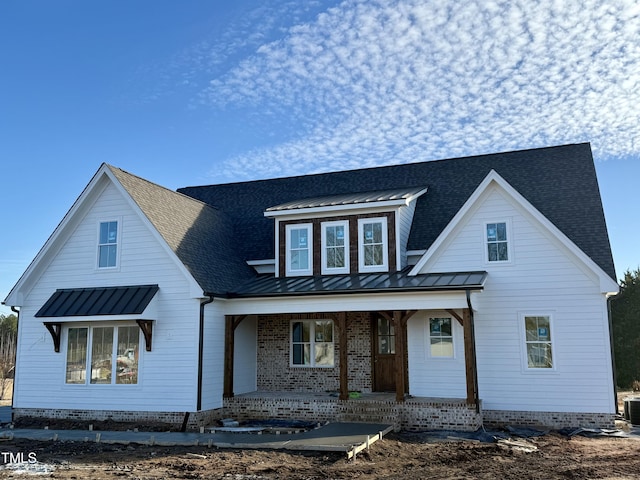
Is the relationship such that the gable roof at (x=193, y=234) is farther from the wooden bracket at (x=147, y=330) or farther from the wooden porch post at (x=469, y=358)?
the wooden porch post at (x=469, y=358)

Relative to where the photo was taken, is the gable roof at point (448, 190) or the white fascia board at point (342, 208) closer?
the gable roof at point (448, 190)

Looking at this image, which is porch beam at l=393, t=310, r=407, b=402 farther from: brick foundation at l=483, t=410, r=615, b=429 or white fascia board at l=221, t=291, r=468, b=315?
brick foundation at l=483, t=410, r=615, b=429

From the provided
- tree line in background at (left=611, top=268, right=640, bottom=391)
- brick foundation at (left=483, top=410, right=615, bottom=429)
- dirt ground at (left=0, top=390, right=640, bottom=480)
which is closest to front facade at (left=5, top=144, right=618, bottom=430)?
brick foundation at (left=483, top=410, right=615, bottom=429)

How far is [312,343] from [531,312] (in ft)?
22.0

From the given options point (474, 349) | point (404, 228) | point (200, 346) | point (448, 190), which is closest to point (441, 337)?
point (474, 349)

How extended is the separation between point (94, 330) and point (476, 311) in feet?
35.5

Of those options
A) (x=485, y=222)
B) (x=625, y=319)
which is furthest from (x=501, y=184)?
(x=625, y=319)

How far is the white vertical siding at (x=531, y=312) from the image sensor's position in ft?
49.7

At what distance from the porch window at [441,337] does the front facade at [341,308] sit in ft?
0.21

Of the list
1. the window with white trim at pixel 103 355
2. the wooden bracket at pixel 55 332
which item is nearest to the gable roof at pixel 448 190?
the window with white trim at pixel 103 355

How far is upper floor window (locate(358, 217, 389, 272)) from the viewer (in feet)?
60.1

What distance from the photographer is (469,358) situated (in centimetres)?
1521

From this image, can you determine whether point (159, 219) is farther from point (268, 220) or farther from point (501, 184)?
point (501, 184)

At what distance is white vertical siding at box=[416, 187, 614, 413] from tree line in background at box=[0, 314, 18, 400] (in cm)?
1986
